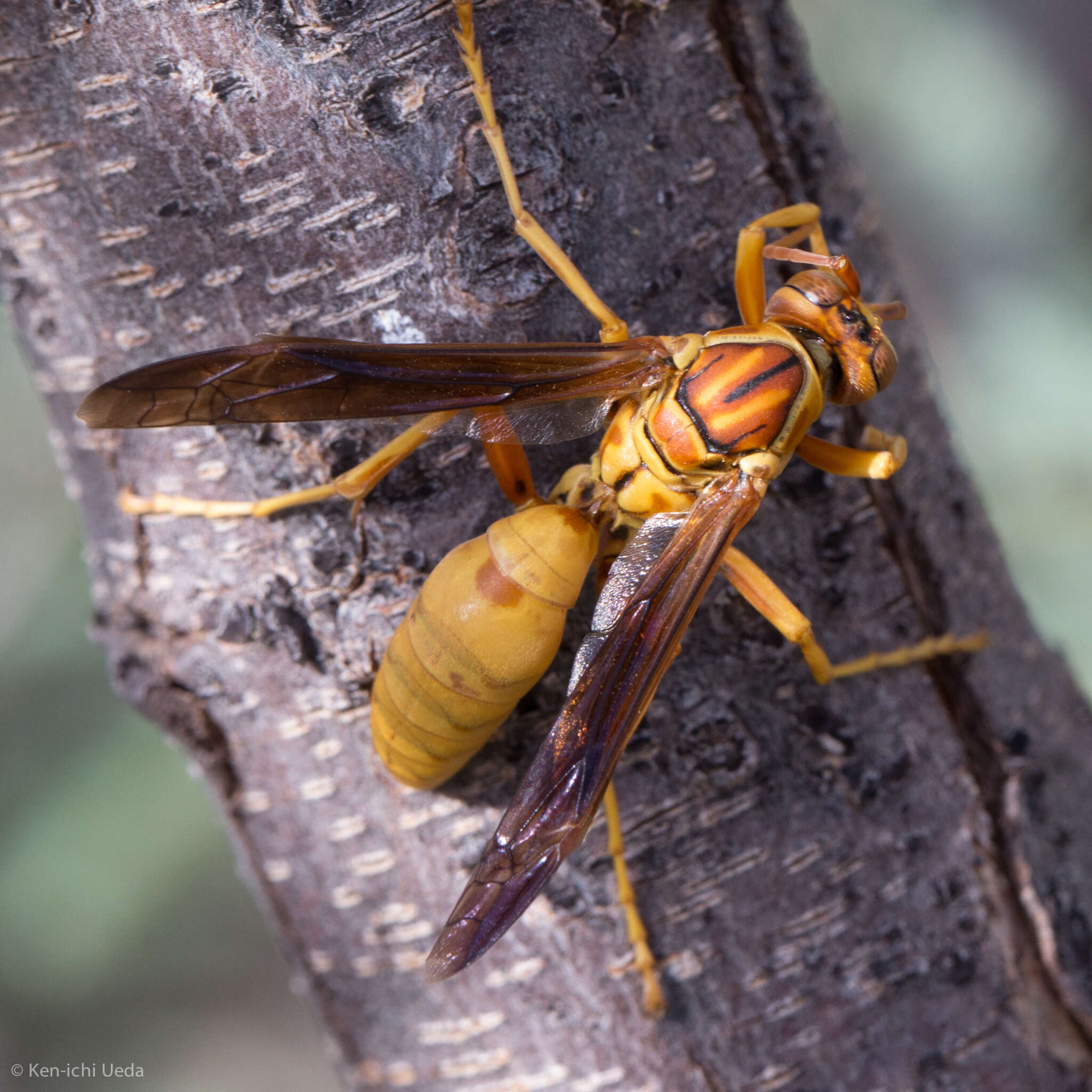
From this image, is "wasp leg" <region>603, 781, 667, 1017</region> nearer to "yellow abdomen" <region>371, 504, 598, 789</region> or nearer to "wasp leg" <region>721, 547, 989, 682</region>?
"yellow abdomen" <region>371, 504, 598, 789</region>

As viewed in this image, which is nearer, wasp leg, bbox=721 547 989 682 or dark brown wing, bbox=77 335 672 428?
dark brown wing, bbox=77 335 672 428

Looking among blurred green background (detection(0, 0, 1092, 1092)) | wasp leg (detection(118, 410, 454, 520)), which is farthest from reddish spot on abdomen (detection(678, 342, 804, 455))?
blurred green background (detection(0, 0, 1092, 1092))

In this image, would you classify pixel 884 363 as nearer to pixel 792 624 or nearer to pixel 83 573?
pixel 792 624

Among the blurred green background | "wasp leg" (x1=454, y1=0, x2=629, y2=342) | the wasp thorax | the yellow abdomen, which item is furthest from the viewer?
the blurred green background

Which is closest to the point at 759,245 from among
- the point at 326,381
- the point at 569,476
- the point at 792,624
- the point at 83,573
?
the point at 569,476

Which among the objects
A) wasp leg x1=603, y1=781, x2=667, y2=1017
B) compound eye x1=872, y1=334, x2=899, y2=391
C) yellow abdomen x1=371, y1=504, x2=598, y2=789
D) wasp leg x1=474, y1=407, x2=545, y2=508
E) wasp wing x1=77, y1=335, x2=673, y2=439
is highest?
wasp wing x1=77, y1=335, x2=673, y2=439

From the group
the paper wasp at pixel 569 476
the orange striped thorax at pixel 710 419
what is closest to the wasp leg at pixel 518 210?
the paper wasp at pixel 569 476
